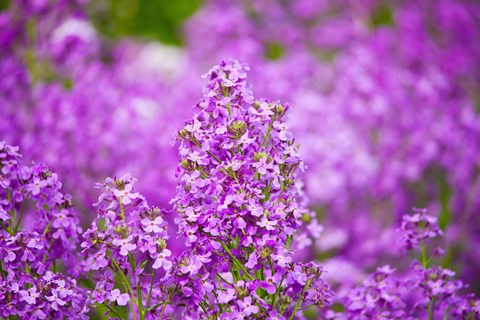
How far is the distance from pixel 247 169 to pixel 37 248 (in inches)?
22.6

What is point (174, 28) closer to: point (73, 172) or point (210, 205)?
point (73, 172)

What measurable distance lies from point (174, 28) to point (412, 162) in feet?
25.7

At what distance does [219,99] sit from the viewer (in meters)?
1.77

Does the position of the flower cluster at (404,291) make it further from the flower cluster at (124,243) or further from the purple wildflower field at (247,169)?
the flower cluster at (124,243)

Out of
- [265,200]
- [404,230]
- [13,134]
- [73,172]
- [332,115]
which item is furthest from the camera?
[332,115]

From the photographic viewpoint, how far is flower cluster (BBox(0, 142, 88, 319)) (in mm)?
1666

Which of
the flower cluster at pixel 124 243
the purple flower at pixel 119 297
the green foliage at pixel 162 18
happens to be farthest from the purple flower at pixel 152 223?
the green foliage at pixel 162 18

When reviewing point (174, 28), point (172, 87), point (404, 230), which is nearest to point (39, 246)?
point (404, 230)

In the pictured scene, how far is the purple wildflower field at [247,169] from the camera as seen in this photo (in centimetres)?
166

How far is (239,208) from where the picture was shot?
164 cm

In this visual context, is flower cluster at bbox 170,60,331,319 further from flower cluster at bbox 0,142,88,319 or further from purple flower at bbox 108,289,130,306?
flower cluster at bbox 0,142,88,319

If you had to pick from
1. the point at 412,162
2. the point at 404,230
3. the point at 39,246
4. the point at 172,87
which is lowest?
the point at 39,246

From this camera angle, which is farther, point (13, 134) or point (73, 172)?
point (73, 172)

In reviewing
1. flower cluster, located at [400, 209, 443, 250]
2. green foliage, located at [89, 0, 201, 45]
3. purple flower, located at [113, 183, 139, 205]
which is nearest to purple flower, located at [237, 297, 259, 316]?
purple flower, located at [113, 183, 139, 205]
